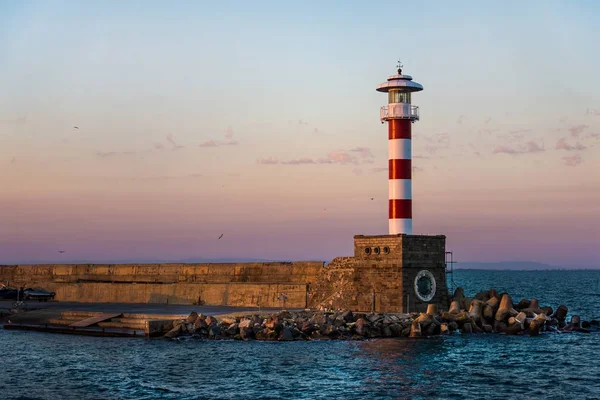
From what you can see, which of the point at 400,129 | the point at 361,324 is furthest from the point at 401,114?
the point at 361,324

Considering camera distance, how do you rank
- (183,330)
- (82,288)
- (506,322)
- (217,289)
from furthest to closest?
(82,288) < (217,289) < (506,322) < (183,330)

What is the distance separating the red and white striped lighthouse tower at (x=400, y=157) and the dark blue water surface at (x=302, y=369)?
21.1 feet

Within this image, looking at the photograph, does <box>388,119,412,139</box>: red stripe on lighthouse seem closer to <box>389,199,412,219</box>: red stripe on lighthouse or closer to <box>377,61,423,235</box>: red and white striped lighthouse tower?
<box>377,61,423,235</box>: red and white striped lighthouse tower

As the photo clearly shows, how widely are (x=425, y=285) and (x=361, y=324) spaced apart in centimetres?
526

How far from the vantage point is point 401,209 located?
37719mm

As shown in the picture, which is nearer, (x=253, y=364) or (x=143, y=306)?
(x=253, y=364)

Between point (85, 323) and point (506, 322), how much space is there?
18.7 meters

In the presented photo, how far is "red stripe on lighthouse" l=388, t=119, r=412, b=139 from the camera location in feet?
125

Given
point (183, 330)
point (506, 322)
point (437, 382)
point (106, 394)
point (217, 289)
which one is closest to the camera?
point (106, 394)

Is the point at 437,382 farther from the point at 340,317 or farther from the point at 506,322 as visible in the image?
the point at 506,322

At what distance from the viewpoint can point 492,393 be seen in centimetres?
2431

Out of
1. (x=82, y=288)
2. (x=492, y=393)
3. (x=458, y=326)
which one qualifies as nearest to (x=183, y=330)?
(x=458, y=326)

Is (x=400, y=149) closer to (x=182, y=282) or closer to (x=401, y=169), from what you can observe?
(x=401, y=169)

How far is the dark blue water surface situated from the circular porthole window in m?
3.27
